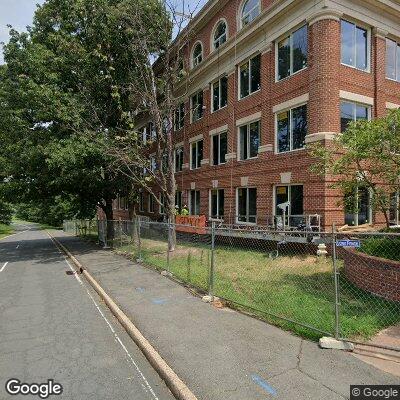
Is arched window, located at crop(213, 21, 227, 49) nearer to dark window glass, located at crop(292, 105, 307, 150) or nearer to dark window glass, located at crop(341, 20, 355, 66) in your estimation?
dark window glass, located at crop(341, 20, 355, 66)

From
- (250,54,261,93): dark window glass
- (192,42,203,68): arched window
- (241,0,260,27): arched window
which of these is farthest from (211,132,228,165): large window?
(241,0,260,27): arched window

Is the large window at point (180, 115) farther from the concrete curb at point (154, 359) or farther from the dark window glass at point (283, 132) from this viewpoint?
the concrete curb at point (154, 359)

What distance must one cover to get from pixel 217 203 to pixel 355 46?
994 centimetres

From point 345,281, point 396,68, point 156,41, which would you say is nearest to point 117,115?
point 156,41

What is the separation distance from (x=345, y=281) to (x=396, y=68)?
1199 centimetres

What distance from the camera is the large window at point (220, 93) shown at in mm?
20406

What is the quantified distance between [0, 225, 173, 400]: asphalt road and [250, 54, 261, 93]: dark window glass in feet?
40.0

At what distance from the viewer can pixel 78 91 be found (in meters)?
20.1

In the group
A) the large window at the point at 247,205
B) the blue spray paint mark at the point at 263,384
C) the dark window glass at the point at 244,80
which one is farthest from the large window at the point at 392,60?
the blue spray paint mark at the point at 263,384

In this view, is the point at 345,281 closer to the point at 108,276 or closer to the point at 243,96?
the point at 108,276

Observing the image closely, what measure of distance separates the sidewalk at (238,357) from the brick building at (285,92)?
17.7 ft

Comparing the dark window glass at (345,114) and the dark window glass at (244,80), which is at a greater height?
the dark window glass at (244,80)

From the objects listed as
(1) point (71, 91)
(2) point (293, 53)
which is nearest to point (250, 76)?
(2) point (293, 53)

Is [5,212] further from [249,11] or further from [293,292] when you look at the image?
[293,292]
